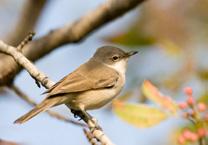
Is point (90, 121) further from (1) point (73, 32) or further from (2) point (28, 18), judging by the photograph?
A: (2) point (28, 18)

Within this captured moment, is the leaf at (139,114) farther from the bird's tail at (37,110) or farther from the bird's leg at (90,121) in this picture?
the bird's tail at (37,110)

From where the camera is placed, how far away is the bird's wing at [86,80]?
3.89m

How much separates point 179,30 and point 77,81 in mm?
1356

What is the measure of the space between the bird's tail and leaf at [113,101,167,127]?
1.89ft

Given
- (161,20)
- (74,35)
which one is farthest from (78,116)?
(161,20)

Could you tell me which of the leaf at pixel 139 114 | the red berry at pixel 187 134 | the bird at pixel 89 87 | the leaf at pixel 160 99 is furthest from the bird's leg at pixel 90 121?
the red berry at pixel 187 134

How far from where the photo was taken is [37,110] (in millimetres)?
3607

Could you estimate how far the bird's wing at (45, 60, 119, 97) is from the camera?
3895 millimetres

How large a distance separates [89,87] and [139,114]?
3.50ft

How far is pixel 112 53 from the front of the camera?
5168 millimetres

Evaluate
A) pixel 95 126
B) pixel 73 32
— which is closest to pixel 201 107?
pixel 95 126

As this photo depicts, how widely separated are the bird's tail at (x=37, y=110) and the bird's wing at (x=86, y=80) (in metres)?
0.06

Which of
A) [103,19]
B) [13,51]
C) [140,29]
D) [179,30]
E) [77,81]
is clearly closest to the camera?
[13,51]

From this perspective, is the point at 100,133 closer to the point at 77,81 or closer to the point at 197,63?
the point at 77,81
